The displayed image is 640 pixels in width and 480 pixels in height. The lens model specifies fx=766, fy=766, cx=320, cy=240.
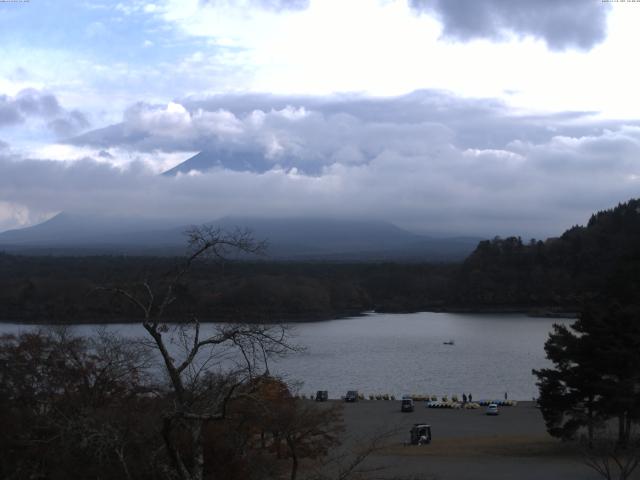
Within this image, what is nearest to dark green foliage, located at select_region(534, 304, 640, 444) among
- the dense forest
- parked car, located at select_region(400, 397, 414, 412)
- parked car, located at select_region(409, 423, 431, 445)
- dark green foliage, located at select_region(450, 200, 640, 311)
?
parked car, located at select_region(409, 423, 431, 445)

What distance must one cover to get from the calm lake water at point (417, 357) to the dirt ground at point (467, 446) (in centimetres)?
250

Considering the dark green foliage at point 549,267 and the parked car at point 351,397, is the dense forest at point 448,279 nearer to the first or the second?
the dark green foliage at point 549,267

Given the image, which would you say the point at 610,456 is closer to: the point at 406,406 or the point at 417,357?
the point at 406,406

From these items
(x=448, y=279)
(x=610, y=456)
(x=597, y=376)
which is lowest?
(x=610, y=456)

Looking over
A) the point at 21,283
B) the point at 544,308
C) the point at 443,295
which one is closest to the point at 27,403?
the point at 21,283

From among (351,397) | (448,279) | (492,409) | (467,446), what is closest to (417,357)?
(351,397)

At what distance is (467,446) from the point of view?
14016 millimetres

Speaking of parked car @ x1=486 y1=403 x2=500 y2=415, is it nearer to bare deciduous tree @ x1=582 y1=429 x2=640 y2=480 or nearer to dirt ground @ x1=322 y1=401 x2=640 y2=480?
dirt ground @ x1=322 y1=401 x2=640 y2=480

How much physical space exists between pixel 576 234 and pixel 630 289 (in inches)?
2054

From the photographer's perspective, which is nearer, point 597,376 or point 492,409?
point 597,376

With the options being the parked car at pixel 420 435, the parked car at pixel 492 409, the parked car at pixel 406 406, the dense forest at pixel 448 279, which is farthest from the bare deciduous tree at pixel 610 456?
the dense forest at pixel 448 279

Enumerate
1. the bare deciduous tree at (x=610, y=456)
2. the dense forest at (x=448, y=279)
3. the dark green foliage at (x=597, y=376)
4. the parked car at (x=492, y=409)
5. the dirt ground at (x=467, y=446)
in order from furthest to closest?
1. the dense forest at (x=448, y=279)
2. the parked car at (x=492, y=409)
3. the dark green foliage at (x=597, y=376)
4. the dirt ground at (x=467, y=446)
5. the bare deciduous tree at (x=610, y=456)

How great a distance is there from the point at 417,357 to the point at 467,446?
1814cm

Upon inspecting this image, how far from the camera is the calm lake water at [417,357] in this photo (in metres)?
24.6
